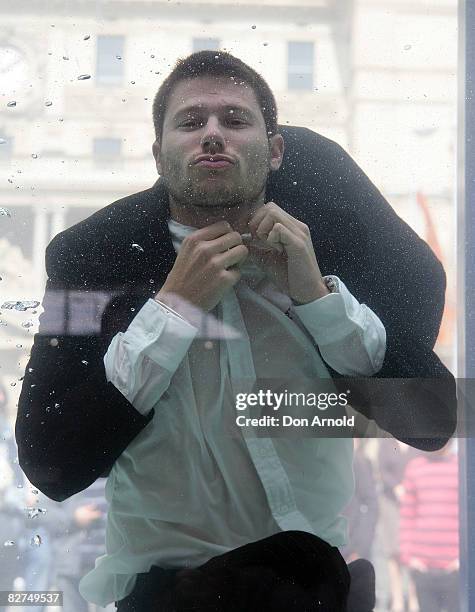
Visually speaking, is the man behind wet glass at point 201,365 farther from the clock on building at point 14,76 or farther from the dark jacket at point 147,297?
the clock on building at point 14,76

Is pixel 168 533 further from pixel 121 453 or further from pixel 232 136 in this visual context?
pixel 232 136

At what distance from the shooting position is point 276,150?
1.19 metres

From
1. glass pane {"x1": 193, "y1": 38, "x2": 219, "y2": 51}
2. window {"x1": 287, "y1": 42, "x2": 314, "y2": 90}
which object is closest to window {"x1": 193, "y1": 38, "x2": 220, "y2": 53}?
glass pane {"x1": 193, "y1": 38, "x2": 219, "y2": 51}

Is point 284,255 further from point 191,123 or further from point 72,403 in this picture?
point 72,403

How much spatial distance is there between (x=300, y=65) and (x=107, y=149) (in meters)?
0.32

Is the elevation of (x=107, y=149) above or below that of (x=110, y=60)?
below

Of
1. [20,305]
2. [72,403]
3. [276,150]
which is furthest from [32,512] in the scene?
[276,150]

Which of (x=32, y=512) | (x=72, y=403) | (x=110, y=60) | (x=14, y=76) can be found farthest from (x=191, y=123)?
(x=32, y=512)

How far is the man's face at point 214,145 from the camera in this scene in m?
1.16

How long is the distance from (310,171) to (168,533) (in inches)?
23.0

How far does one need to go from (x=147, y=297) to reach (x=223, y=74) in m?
0.36

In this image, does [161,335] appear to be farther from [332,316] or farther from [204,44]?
[204,44]

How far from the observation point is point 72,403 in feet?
3.76

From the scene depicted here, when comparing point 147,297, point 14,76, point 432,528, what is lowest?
point 432,528
